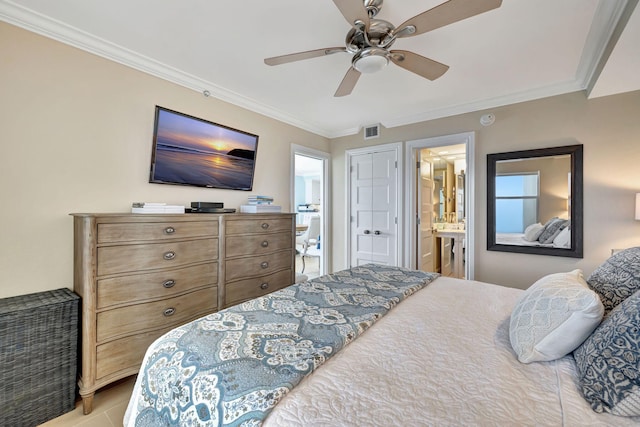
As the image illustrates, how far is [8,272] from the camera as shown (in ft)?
5.55

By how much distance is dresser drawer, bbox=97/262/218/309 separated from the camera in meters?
1.73

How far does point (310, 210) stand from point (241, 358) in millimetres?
7131

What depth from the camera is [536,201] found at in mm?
2834

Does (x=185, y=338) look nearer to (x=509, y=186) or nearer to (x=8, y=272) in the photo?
(x=8, y=272)

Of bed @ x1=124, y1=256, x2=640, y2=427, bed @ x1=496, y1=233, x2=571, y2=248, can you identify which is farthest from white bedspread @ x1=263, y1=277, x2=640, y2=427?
bed @ x1=496, y1=233, x2=571, y2=248

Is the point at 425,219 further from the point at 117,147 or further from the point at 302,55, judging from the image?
the point at 117,147

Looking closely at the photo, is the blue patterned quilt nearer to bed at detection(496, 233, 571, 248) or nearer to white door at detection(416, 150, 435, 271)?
bed at detection(496, 233, 571, 248)

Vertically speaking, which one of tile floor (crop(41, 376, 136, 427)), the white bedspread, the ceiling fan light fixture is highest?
the ceiling fan light fixture

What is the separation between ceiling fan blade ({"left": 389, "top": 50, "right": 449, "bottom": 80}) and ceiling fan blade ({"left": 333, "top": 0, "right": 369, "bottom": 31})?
0.88 feet

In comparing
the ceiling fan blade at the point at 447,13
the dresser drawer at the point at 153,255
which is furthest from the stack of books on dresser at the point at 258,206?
the ceiling fan blade at the point at 447,13

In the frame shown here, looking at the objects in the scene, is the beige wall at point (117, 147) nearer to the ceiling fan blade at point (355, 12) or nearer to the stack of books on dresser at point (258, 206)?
the stack of books on dresser at point (258, 206)

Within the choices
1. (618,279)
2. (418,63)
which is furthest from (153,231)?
(618,279)

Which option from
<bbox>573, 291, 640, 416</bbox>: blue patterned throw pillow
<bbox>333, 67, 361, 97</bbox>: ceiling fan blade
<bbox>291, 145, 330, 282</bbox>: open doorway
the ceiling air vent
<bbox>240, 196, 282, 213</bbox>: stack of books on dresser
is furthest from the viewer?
A: <bbox>291, 145, 330, 282</bbox>: open doorway

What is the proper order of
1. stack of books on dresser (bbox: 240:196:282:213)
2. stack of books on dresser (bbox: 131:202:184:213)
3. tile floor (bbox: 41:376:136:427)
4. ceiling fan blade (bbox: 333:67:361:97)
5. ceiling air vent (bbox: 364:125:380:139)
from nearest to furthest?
1. tile floor (bbox: 41:376:136:427)
2. ceiling fan blade (bbox: 333:67:361:97)
3. stack of books on dresser (bbox: 131:202:184:213)
4. stack of books on dresser (bbox: 240:196:282:213)
5. ceiling air vent (bbox: 364:125:380:139)
